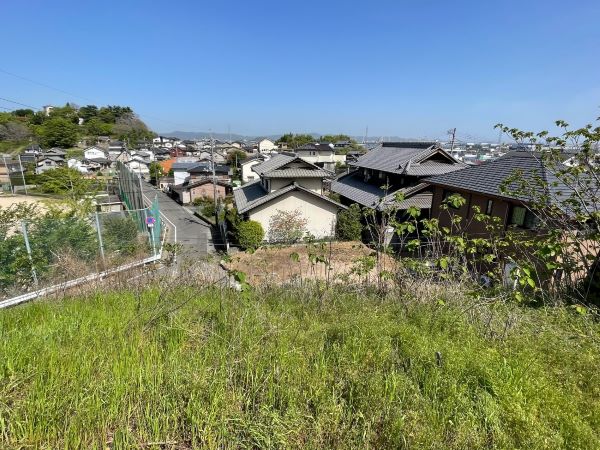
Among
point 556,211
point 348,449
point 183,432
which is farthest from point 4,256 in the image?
point 556,211

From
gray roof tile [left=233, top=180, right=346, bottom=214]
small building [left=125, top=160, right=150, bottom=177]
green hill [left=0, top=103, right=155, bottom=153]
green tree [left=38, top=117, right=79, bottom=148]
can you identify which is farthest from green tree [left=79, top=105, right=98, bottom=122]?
gray roof tile [left=233, top=180, right=346, bottom=214]

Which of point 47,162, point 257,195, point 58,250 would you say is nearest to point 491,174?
point 257,195

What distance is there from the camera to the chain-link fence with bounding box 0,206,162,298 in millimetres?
5551

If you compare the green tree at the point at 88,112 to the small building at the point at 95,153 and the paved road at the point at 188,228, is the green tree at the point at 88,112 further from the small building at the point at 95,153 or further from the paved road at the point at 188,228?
the paved road at the point at 188,228

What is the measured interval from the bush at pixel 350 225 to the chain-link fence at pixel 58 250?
10.6 m

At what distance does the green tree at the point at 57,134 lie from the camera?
5503 cm

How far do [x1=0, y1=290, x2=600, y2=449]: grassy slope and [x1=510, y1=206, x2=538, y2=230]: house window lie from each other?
26.7 feet

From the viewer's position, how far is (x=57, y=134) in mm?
55719

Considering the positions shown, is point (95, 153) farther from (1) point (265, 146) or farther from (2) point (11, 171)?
(1) point (265, 146)

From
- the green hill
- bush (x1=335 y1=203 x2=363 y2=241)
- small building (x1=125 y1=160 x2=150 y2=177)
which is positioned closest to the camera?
bush (x1=335 y1=203 x2=363 y2=241)

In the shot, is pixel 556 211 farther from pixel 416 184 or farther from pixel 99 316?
pixel 416 184

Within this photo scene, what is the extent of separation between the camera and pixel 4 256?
570cm

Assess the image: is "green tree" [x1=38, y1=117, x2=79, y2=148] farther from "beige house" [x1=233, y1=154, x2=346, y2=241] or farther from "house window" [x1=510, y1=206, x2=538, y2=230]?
"house window" [x1=510, y1=206, x2=538, y2=230]

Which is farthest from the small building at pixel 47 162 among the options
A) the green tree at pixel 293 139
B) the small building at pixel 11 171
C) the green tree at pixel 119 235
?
the green tree at pixel 293 139
